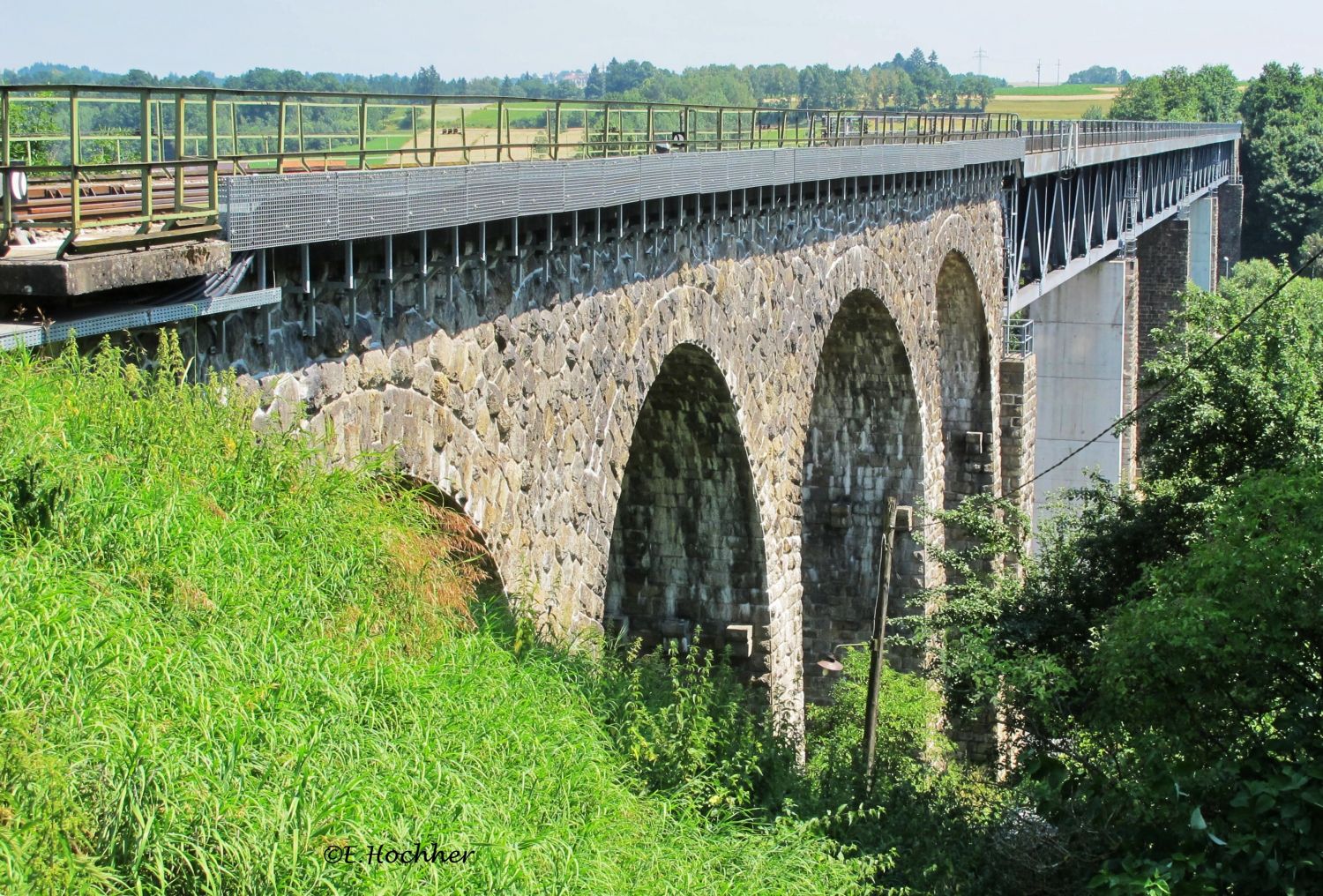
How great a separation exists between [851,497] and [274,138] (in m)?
14.3

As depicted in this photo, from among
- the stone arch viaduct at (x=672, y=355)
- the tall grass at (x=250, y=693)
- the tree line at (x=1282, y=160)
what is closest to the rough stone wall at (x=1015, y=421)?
the stone arch viaduct at (x=672, y=355)

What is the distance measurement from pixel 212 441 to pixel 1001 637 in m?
12.7

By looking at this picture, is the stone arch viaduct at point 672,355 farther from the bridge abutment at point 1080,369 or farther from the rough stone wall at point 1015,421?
the bridge abutment at point 1080,369

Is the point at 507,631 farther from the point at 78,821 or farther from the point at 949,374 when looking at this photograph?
the point at 949,374

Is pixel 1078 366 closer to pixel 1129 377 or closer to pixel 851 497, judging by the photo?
pixel 1129 377

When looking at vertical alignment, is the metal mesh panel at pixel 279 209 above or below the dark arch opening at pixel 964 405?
above

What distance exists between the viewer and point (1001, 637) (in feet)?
57.6

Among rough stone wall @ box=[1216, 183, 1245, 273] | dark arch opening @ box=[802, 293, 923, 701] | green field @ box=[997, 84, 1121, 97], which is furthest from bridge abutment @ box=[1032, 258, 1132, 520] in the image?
green field @ box=[997, 84, 1121, 97]

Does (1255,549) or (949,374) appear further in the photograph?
(949,374)

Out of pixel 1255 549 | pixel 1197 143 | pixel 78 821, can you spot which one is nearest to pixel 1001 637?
pixel 1255 549

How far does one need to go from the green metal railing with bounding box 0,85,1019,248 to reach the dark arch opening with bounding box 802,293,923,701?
5922 mm

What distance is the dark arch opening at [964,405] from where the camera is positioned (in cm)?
2617

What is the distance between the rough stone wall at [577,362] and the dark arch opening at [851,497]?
310 centimetres

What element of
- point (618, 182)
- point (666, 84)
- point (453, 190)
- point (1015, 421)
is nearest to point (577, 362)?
point (618, 182)
